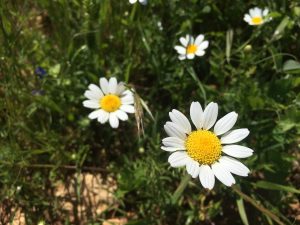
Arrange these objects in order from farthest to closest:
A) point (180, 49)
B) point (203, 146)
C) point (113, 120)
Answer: point (180, 49) < point (113, 120) < point (203, 146)

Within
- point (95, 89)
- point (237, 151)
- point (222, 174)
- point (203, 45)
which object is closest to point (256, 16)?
point (203, 45)

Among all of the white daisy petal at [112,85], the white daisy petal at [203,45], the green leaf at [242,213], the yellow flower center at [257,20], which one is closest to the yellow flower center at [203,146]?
the green leaf at [242,213]

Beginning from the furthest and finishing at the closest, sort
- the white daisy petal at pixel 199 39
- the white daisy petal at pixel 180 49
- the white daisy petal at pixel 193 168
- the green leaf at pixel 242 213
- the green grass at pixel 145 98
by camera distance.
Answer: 1. the white daisy petal at pixel 199 39
2. the white daisy petal at pixel 180 49
3. the green grass at pixel 145 98
4. the green leaf at pixel 242 213
5. the white daisy petal at pixel 193 168

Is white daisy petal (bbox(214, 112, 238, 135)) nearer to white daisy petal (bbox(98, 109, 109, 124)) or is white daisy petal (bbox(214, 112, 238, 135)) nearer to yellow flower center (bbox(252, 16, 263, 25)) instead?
white daisy petal (bbox(98, 109, 109, 124))

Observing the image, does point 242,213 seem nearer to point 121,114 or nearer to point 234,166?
point 234,166

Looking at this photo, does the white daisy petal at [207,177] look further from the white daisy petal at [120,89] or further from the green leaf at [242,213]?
the white daisy petal at [120,89]

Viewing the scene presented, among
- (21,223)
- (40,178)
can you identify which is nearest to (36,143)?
(40,178)

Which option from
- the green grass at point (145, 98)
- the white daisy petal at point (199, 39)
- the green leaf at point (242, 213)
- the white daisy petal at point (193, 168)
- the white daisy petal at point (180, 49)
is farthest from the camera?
the white daisy petal at point (199, 39)

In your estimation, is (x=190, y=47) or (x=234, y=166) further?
(x=190, y=47)
